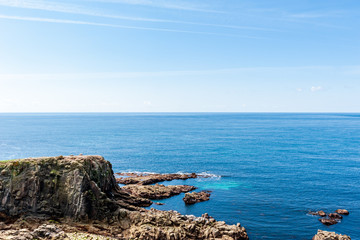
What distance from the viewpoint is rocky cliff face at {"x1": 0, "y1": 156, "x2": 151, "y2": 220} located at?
51812 millimetres

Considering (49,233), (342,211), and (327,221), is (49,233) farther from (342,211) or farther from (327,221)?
(342,211)

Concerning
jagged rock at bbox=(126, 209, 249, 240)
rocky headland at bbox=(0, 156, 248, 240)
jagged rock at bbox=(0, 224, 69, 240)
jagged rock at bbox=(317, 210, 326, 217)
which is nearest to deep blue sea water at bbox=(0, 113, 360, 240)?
jagged rock at bbox=(317, 210, 326, 217)

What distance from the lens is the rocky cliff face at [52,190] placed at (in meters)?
51.8

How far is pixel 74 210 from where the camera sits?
52.2 m

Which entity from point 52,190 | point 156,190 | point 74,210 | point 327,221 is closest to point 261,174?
point 327,221

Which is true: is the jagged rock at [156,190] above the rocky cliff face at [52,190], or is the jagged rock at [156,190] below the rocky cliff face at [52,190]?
below

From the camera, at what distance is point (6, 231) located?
1801 inches

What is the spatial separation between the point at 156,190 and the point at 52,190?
33364 mm

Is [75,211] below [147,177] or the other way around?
the other way around

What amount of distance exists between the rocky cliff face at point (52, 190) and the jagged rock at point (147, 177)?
34.7 meters

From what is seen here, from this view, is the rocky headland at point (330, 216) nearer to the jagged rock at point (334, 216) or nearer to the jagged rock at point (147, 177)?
the jagged rock at point (334, 216)

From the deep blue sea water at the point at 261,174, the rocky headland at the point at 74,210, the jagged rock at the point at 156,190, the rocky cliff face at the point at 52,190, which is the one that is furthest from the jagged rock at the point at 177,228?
the jagged rock at the point at 156,190

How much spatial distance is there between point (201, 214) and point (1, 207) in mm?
42411

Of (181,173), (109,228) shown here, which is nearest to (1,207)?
(109,228)
